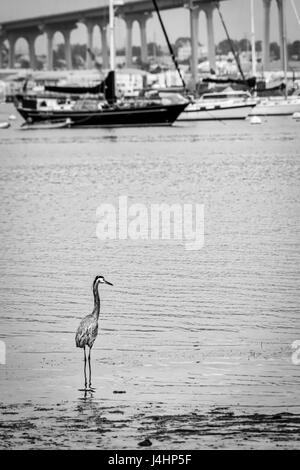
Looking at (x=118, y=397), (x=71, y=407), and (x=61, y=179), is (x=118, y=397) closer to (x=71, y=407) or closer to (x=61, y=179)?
(x=71, y=407)

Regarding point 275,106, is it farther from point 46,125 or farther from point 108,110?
point 108,110

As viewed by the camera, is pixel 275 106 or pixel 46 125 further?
pixel 275 106

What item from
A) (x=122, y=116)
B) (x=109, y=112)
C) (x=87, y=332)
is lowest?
(x=87, y=332)

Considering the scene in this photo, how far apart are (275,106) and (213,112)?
4.61m

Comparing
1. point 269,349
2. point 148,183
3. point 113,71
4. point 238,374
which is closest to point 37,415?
point 238,374

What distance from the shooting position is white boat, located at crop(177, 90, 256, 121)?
83250 millimetres

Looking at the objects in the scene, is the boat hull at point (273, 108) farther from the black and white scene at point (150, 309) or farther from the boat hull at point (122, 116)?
the black and white scene at point (150, 309)

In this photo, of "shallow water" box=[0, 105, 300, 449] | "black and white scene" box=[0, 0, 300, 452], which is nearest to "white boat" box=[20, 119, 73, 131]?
"black and white scene" box=[0, 0, 300, 452]

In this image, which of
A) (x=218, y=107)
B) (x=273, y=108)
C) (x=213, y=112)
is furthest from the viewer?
(x=273, y=108)

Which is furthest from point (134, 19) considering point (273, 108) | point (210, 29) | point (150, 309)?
point (150, 309)

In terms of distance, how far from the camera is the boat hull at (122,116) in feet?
234

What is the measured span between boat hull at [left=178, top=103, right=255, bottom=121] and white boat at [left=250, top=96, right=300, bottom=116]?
86 cm

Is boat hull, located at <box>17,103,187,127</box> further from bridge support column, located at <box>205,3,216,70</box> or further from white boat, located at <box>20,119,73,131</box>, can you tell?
bridge support column, located at <box>205,3,216,70</box>

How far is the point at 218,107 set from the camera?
83.9 metres
